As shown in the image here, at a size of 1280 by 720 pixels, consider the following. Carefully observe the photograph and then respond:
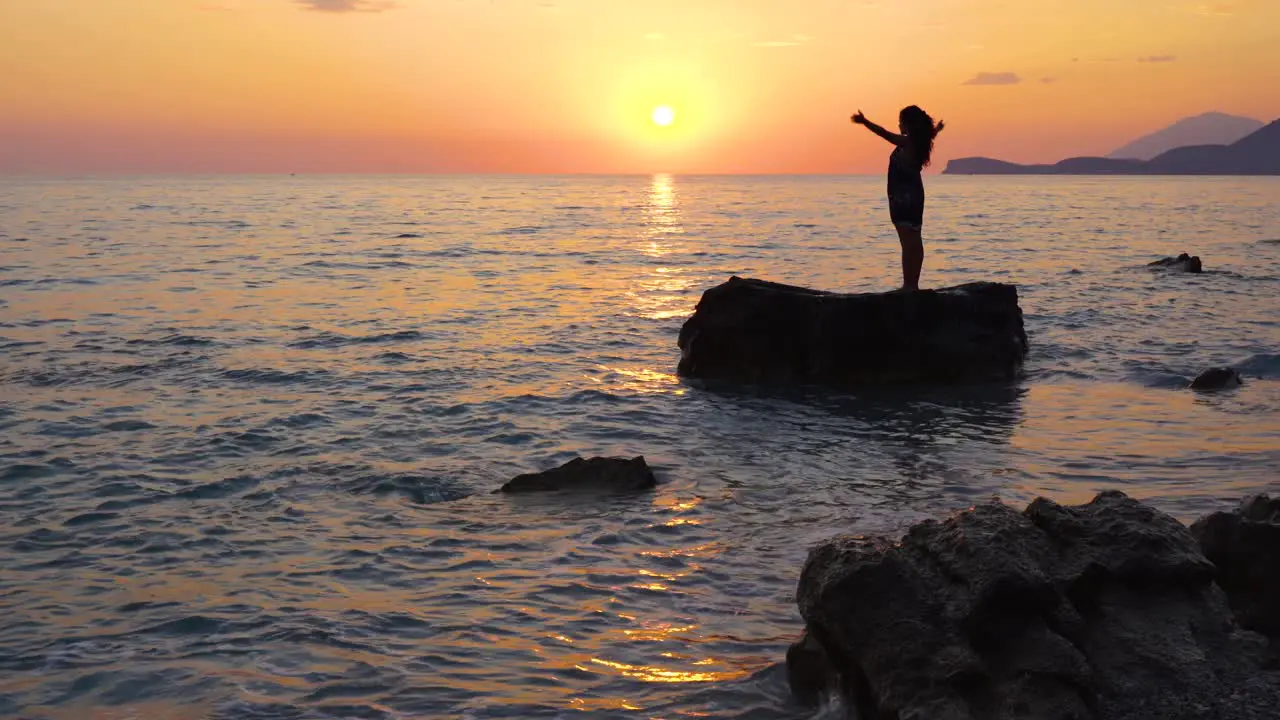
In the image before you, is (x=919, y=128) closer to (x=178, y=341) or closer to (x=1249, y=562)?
(x=1249, y=562)

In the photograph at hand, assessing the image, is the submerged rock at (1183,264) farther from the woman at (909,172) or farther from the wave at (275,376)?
the wave at (275,376)

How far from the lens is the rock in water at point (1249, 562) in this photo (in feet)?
18.5

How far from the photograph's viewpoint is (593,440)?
12.4 metres

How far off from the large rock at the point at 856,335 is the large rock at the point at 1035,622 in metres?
9.32

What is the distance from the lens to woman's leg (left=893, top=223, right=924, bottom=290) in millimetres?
14188

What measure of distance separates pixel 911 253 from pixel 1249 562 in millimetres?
9101

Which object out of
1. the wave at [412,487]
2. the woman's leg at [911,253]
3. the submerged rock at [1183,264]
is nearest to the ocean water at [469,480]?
the wave at [412,487]

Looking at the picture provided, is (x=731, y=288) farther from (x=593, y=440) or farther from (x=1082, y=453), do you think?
(x=1082, y=453)

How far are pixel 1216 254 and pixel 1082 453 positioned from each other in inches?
1317

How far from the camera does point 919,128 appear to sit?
43.9ft

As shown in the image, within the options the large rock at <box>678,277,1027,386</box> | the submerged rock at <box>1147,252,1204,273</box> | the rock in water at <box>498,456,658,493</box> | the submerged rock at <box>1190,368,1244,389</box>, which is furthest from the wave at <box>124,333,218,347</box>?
the submerged rock at <box>1147,252,1204,273</box>

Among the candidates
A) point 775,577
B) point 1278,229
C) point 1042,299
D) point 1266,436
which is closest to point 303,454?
point 775,577

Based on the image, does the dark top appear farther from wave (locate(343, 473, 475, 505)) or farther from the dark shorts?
wave (locate(343, 473, 475, 505))

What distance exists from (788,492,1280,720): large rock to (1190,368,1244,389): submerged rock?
1055 centimetres
